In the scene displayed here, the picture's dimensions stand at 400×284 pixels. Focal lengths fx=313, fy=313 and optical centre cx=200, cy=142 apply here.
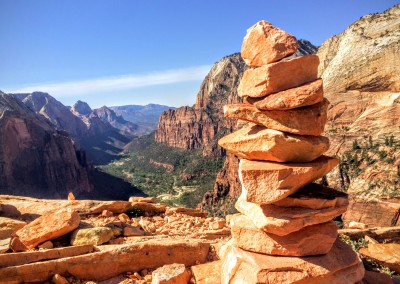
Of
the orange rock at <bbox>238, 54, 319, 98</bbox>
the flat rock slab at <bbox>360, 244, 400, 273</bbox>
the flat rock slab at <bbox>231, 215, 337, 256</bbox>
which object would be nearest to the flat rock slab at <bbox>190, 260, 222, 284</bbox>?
the flat rock slab at <bbox>231, 215, 337, 256</bbox>

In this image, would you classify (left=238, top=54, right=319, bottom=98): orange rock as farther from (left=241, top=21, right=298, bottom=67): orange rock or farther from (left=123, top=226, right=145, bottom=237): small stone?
(left=123, top=226, right=145, bottom=237): small stone

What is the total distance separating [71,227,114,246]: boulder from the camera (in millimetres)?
9902

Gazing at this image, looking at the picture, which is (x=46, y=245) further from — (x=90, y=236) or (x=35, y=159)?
(x=35, y=159)

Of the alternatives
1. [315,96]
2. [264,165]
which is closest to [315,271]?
[264,165]

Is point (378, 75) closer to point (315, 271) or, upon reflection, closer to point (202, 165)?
point (315, 271)

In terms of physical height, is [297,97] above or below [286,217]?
above

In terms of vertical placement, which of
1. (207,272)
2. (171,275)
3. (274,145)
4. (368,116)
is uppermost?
(368,116)

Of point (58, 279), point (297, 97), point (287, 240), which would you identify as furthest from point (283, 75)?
point (58, 279)

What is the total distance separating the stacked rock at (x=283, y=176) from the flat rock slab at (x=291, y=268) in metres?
0.02

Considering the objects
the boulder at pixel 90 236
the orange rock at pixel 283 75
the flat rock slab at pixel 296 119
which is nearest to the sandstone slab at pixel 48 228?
the boulder at pixel 90 236

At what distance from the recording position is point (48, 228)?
9.86 meters

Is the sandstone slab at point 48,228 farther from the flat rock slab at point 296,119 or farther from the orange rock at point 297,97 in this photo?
the orange rock at point 297,97

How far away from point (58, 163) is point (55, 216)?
335 feet

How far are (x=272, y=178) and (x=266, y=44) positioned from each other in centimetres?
344
